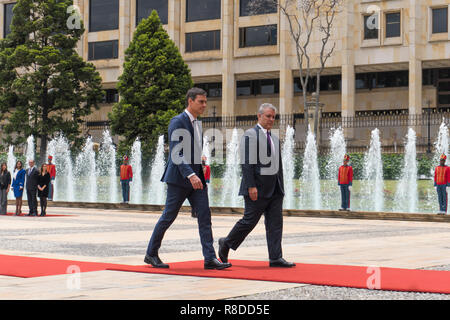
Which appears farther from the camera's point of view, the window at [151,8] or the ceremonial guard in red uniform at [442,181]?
the window at [151,8]

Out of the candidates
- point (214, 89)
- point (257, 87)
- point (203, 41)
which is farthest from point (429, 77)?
point (214, 89)

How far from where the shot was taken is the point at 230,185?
117ft

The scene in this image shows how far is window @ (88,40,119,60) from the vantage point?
57.5 m

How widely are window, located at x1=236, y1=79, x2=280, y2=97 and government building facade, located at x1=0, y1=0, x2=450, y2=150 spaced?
78 mm

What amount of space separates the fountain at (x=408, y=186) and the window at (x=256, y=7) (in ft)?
55.1

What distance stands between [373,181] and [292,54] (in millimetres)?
18769

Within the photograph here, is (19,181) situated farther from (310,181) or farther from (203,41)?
(203,41)

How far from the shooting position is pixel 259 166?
8.06 metres

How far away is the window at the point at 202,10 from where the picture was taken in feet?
179

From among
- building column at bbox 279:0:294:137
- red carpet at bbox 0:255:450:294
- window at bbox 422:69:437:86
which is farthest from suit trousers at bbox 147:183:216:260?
window at bbox 422:69:437:86

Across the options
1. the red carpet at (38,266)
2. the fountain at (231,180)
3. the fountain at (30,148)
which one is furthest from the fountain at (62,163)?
the red carpet at (38,266)

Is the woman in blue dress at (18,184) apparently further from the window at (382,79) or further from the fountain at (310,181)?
the window at (382,79)
